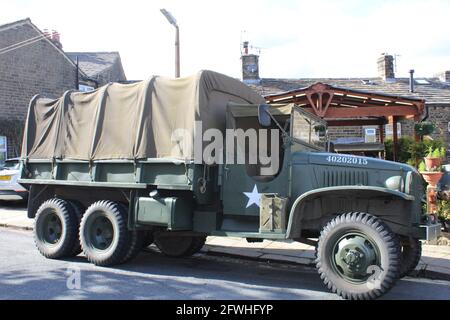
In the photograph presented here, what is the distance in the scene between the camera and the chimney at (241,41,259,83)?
78.8 feet

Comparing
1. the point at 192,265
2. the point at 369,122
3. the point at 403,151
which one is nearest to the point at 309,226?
the point at 192,265

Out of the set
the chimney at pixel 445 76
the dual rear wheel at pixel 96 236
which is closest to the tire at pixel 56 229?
the dual rear wheel at pixel 96 236

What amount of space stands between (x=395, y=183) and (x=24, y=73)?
19576 mm

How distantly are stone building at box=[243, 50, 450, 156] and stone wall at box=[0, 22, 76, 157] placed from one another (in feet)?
29.8

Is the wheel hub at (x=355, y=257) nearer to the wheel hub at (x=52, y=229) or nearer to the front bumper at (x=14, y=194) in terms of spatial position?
the wheel hub at (x=52, y=229)

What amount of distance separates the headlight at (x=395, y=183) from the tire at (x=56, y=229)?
4.67 m

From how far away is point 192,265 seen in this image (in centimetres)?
745

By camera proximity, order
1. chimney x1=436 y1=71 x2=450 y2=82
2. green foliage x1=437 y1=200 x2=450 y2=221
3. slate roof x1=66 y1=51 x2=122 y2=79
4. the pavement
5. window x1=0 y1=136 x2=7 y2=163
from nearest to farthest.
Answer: the pavement
green foliage x1=437 y1=200 x2=450 y2=221
window x1=0 y1=136 x2=7 y2=163
chimney x1=436 y1=71 x2=450 y2=82
slate roof x1=66 y1=51 x2=122 y2=79

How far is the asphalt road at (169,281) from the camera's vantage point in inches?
222

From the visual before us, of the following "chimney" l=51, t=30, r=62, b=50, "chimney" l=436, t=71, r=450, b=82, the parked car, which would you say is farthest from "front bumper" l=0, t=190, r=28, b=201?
"chimney" l=436, t=71, r=450, b=82

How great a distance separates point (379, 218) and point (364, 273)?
721 mm

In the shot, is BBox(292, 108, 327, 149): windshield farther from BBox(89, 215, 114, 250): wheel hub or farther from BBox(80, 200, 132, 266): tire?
BBox(89, 215, 114, 250): wheel hub

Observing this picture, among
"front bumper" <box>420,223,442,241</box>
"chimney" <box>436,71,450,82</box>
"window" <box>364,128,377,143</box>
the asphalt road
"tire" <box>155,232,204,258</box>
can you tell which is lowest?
the asphalt road

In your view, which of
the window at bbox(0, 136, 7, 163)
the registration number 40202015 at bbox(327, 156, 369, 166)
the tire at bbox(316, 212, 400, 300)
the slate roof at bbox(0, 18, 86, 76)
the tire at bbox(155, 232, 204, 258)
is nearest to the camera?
the tire at bbox(316, 212, 400, 300)
